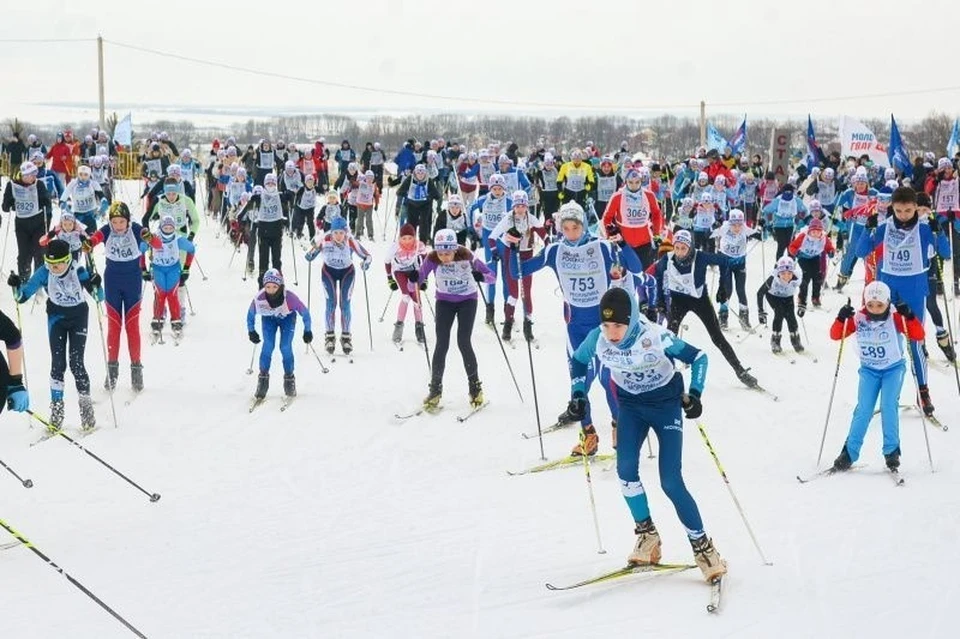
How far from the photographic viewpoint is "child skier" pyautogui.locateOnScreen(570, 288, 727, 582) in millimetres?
5441

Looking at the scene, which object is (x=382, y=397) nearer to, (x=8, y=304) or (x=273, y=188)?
(x=273, y=188)

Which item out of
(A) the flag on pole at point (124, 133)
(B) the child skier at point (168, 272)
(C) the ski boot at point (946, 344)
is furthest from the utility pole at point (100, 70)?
(C) the ski boot at point (946, 344)

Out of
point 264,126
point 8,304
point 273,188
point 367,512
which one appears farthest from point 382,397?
point 264,126

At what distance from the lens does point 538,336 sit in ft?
42.7

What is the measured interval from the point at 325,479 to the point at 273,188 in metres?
8.02

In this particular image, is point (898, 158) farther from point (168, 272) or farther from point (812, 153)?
point (168, 272)

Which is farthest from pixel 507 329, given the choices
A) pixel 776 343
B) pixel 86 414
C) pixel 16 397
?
pixel 16 397

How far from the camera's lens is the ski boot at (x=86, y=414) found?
9.15 metres

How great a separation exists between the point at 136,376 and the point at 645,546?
6678 millimetres

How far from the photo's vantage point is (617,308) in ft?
17.7

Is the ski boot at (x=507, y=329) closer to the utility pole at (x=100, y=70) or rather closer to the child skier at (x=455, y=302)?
the child skier at (x=455, y=302)

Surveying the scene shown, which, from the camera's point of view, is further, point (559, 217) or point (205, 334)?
point (205, 334)

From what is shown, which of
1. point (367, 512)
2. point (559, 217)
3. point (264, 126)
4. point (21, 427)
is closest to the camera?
point (367, 512)

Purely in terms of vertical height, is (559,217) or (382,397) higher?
(559,217)
